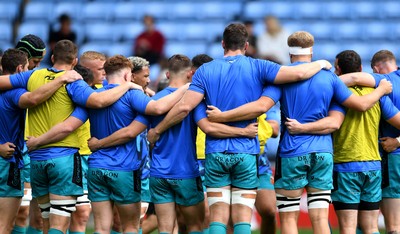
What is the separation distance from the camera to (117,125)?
1035cm

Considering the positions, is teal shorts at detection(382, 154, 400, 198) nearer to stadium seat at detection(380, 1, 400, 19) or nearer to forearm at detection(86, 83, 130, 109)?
forearm at detection(86, 83, 130, 109)

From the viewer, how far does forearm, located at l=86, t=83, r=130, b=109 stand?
33.3 feet

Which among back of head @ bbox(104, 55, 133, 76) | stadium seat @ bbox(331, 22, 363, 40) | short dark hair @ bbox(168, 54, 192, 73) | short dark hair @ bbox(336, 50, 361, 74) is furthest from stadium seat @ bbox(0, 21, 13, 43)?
short dark hair @ bbox(336, 50, 361, 74)

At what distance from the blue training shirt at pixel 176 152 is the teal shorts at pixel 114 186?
287mm

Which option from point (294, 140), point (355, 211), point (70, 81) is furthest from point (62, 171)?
point (355, 211)

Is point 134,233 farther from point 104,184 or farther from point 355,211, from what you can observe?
point 355,211

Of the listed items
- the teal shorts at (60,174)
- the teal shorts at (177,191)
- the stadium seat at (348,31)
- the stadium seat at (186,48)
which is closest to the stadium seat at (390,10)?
the stadium seat at (348,31)

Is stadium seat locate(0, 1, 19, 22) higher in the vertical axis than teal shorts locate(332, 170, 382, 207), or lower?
higher

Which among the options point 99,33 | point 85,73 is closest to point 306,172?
point 85,73

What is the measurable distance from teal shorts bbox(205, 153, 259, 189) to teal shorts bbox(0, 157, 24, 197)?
91.6 inches

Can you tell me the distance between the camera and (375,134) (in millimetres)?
10688

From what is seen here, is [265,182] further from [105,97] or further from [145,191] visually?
[105,97]

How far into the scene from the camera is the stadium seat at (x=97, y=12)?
21.8 m

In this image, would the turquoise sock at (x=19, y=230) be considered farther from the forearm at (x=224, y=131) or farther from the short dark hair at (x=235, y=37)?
the short dark hair at (x=235, y=37)
